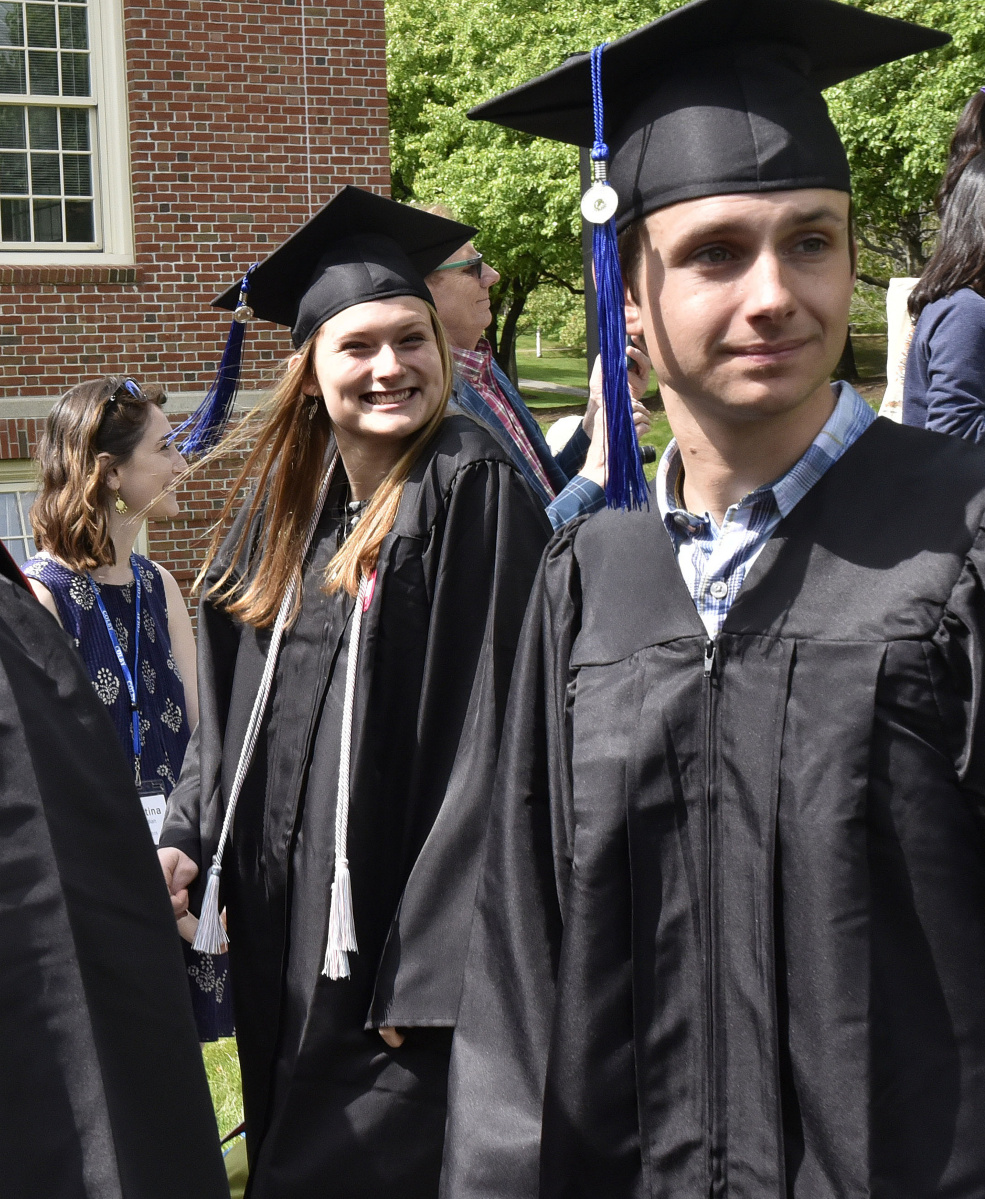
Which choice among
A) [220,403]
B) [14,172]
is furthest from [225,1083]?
[14,172]

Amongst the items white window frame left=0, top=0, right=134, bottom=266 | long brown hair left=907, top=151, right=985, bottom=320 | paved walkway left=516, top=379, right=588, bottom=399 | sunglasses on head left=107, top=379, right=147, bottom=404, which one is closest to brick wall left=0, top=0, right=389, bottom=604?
white window frame left=0, top=0, right=134, bottom=266

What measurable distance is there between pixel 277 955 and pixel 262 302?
154 centimetres

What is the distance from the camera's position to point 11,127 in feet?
31.6

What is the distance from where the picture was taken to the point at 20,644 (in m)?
1.78

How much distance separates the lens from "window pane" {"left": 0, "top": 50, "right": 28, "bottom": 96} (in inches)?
372

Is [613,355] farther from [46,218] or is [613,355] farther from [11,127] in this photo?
[11,127]

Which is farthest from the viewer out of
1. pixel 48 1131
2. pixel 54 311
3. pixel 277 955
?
pixel 54 311

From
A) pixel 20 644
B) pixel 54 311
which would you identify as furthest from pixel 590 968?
pixel 54 311

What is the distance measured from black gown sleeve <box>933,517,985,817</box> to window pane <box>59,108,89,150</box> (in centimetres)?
938

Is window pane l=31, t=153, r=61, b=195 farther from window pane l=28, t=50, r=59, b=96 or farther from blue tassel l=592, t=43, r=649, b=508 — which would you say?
blue tassel l=592, t=43, r=649, b=508

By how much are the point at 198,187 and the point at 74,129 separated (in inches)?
37.6

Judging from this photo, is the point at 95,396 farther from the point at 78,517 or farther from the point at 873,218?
the point at 873,218

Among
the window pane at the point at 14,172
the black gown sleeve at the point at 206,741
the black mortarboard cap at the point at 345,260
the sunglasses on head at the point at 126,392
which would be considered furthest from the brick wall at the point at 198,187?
the black gown sleeve at the point at 206,741

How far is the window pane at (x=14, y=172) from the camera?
9625 millimetres
